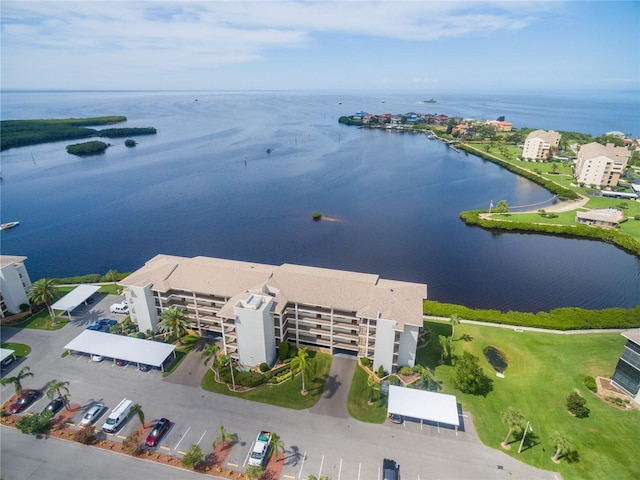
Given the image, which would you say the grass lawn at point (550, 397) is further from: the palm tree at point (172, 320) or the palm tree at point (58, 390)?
the palm tree at point (58, 390)

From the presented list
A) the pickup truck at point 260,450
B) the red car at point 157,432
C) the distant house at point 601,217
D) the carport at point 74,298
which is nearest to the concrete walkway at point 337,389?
the pickup truck at point 260,450

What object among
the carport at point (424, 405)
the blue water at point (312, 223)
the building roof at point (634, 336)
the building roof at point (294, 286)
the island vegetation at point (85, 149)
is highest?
the building roof at point (294, 286)

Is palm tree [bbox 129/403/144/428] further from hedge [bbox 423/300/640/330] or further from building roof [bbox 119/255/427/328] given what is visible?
hedge [bbox 423/300/640/330]

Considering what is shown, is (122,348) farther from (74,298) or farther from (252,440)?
(252,440)

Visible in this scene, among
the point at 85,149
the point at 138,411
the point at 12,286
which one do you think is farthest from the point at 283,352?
the point at 85,149

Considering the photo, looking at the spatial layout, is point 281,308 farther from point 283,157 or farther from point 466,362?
point 283,157

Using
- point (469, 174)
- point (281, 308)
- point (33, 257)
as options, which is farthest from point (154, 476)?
point (469, 174)

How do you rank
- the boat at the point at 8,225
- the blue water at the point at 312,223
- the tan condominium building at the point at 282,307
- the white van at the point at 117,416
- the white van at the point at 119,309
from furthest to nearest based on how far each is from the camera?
1. the boat at the point at 8,225
2. the blue water at the point at 312,223
3. the white van at the point at 119,309
4. the tan condominium building at the point at 282,307
5. the white van at the point at 117,416
